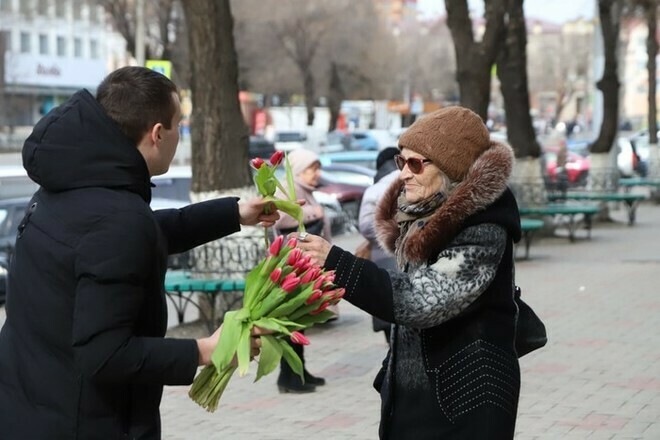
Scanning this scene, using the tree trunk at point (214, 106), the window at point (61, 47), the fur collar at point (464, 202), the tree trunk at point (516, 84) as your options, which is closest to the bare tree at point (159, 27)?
the tree trunk at point (516, 84)

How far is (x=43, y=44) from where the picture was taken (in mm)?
86375

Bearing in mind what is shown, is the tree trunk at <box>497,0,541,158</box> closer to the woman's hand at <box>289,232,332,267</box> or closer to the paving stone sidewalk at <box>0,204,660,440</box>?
the paving stone sidewalk at <box>0,204,660,440</box>

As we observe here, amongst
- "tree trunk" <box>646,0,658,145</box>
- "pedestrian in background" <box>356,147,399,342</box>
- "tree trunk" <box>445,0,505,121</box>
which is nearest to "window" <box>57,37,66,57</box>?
"tree trunk" <box>646,0,658,145</box>

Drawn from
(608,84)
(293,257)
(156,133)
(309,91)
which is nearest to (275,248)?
(293,257)

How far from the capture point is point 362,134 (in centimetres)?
4953

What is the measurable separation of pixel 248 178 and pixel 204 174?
422mm

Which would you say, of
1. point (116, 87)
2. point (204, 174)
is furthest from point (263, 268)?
point (204, 174)

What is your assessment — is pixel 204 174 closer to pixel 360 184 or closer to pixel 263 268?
pixel 263 268

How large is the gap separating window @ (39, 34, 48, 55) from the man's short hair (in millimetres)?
85367

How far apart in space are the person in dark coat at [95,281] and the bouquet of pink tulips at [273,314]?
0.06m

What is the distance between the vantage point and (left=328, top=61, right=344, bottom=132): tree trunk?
6119 centimetres

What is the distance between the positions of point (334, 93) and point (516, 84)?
133ft

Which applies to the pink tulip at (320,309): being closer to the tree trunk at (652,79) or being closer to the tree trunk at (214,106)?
the tree trunk at (214,106)

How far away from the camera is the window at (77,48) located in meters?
90.6
